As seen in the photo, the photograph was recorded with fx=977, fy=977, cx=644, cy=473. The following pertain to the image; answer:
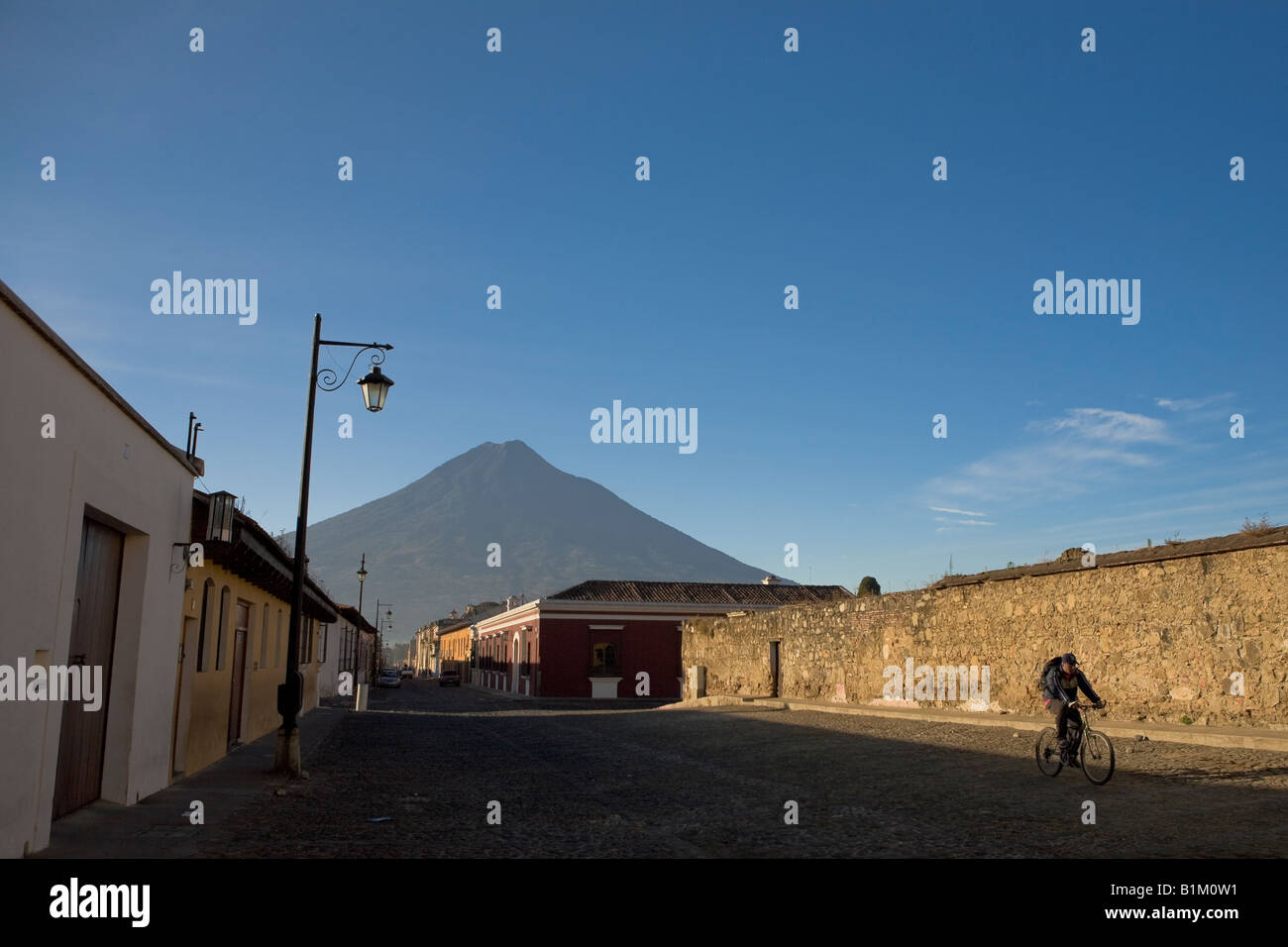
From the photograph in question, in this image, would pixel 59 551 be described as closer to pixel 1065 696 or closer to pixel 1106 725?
pixel 1065 696

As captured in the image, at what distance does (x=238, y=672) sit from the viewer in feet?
54.3

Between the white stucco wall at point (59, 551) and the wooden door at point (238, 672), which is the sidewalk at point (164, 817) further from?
the wooden door at point (238, 672)

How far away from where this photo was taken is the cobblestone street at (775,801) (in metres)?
7.51

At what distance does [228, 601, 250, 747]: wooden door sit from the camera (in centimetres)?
1560

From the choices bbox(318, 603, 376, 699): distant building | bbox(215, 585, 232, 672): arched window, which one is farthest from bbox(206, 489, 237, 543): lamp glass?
bbox(318, 603, 376, 699): distant building

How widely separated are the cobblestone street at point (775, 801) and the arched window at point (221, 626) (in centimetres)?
199

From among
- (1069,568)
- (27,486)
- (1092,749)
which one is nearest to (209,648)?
(27,486)

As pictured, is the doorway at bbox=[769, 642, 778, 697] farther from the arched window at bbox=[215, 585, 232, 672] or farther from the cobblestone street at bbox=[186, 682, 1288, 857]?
the arched window at bbox=[215, 585, 232, 672]

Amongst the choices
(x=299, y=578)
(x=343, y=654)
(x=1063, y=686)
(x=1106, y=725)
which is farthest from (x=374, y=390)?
(x=343, y=654)

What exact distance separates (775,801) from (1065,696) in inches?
138

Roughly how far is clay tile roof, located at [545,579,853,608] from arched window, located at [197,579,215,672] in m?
31.3

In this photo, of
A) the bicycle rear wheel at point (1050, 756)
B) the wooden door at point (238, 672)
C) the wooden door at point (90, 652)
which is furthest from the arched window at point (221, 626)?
the bicycle rear wheel at point (1050, 756)
